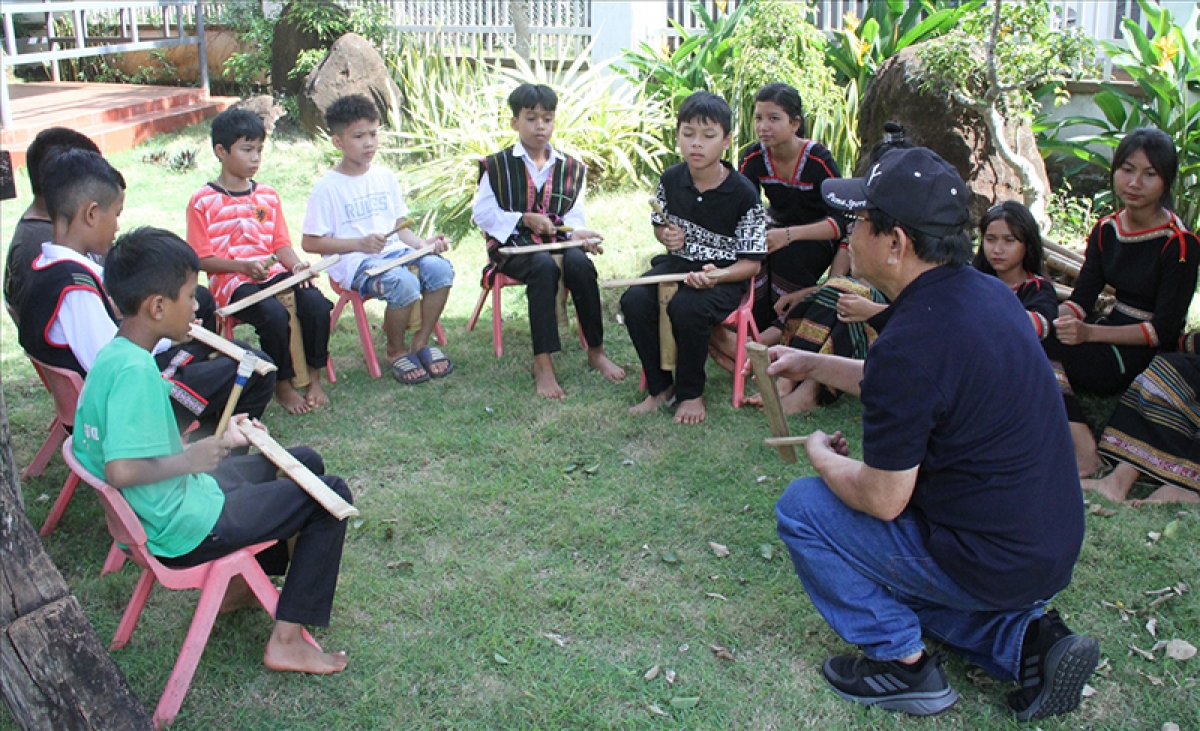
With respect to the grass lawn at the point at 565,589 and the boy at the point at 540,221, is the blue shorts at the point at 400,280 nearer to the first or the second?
the boy at the point at 540,221

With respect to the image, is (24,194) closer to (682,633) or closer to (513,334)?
(513,334)

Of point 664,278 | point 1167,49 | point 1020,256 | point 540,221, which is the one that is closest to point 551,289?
point 540,221

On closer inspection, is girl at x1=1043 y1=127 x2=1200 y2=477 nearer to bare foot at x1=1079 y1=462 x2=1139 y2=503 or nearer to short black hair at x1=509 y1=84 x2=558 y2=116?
bare foot at x1=1079 y1=462 x2=1139 y2=503

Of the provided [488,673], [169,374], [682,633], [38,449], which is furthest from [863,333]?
[38,449]

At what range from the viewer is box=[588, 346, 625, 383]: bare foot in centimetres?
517

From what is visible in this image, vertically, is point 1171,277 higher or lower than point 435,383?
higher

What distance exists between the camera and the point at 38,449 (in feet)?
14.5

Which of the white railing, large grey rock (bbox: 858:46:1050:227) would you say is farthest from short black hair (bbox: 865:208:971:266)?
the white railing

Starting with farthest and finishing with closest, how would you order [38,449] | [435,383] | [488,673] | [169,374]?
[435,383] → [38,449] → [169,374] → [488,673]

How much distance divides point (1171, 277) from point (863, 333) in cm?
128

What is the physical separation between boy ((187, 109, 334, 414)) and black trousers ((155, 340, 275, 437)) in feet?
2.12

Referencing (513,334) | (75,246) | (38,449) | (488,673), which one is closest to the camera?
(488,673)

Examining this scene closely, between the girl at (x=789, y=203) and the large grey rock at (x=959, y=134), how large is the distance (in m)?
1.84

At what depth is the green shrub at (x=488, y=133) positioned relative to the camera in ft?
25.8
